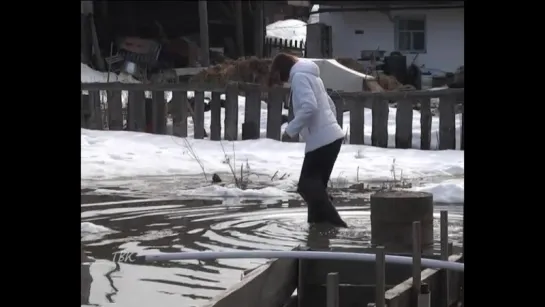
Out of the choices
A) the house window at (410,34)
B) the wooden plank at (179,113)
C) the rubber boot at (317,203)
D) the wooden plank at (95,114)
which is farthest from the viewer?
the house window at (410,34)

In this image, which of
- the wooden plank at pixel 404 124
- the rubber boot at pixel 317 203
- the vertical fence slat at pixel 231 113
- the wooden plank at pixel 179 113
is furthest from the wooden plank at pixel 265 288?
the wooden plank at pixel 179 113

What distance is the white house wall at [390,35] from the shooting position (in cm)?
2898

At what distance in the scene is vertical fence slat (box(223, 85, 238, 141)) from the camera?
14.7m

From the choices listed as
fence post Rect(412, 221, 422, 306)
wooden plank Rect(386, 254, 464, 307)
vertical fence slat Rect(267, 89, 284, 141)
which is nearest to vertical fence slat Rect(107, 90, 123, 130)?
vertical fence slat Rect(267, 89, 284, 141)

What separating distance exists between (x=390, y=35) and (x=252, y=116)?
1575cm

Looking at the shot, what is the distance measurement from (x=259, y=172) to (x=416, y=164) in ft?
7.10

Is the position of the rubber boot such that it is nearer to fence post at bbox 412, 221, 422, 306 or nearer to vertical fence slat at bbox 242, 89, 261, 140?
fence post at bbox 412, 221, 422, 306

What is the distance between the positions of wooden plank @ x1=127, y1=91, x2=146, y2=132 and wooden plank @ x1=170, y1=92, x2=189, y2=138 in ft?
1.91

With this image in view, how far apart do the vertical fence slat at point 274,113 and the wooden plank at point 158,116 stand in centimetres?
190

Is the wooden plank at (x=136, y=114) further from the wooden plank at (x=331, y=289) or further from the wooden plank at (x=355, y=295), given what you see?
the wooden plank at (x=331, y=289)
